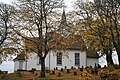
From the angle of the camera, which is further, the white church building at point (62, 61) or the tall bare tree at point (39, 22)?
the white church building at point (62, 61)

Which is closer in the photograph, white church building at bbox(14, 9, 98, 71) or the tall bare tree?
the tall bare tree

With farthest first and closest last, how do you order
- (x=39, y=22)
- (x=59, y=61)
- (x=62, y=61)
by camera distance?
(x=62, y=61)
(x=59, y=61)
(x=39, y=22)

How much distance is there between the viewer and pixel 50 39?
32000mm

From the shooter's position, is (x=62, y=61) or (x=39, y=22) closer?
(x=39, y=22)

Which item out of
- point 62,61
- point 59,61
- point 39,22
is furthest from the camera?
point 62,61

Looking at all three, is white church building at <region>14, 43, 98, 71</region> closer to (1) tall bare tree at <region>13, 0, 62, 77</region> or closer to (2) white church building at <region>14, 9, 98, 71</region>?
(2) white church building at <region>14, 9, 98, 71</region>

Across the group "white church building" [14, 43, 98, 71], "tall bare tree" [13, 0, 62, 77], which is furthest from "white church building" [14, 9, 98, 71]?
"tall bare tree" [13, 0, 62, 77]

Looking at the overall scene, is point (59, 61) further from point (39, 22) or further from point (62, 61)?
point (39, 22)

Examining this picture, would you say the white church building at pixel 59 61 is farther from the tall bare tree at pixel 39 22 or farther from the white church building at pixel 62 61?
the tall bare tree at pixel 39 22

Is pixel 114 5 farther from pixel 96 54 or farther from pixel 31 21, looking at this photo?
pixel 96 54

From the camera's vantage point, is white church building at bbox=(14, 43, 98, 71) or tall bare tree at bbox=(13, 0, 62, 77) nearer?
tall bare tree at bbox=(13, 0, 62, 77)

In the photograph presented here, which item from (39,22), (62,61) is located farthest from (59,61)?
(39,22)

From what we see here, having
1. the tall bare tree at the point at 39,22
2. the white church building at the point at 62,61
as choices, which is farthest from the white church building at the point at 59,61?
the tall bare tree at the point at 39,22

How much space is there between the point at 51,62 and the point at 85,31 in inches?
496
